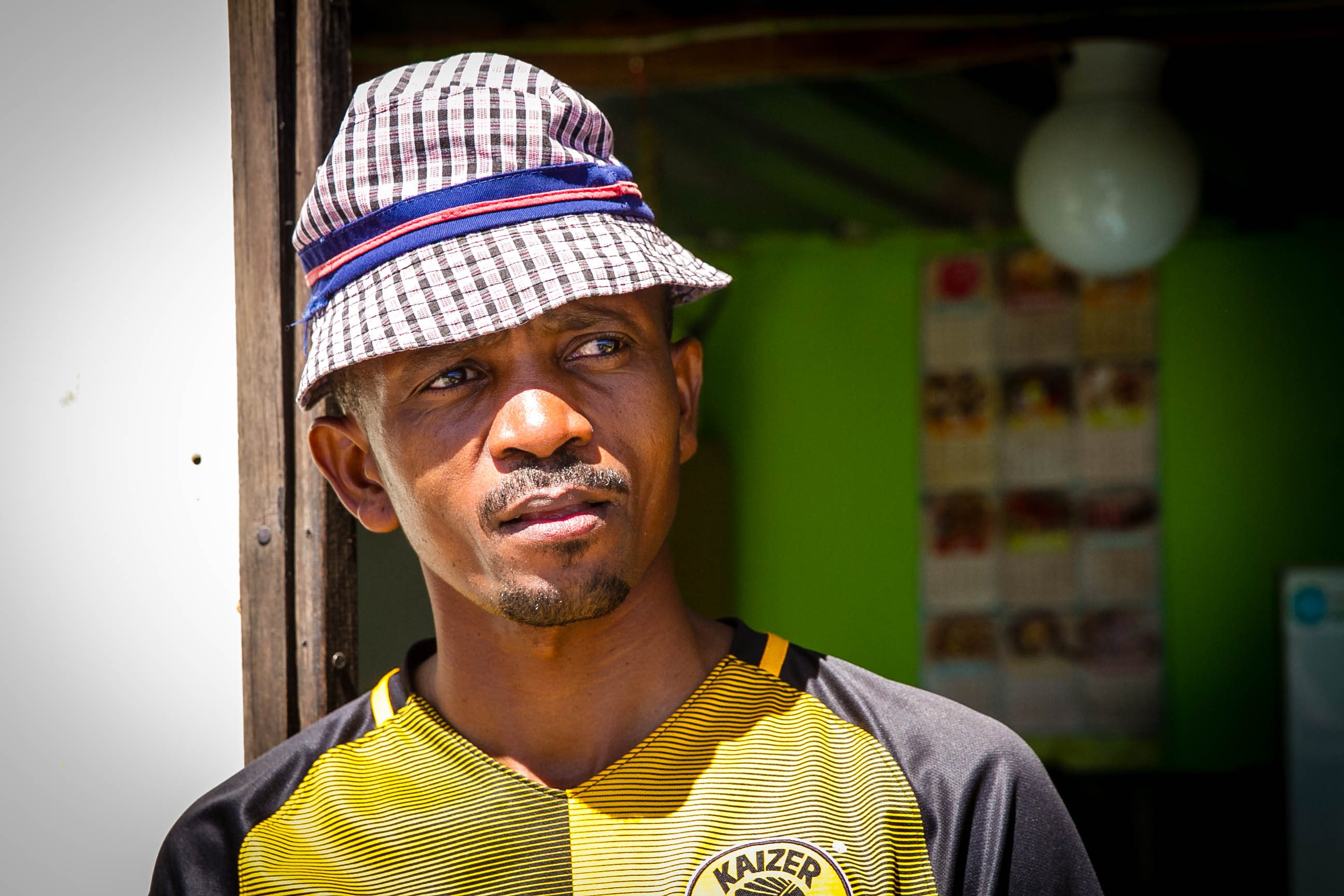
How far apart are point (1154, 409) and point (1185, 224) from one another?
1.73 meters

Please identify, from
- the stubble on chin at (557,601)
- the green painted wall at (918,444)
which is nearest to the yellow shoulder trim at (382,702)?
the stubble on chin at (557,601)

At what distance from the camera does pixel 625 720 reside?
1.27 metres

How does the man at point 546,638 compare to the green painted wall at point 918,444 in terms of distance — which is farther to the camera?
the green painted wall at point 918,444

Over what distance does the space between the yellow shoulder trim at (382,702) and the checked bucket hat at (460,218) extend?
35 cm

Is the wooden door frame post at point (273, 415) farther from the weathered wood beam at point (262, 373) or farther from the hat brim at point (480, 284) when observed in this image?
the hat brim at point (480, 284)

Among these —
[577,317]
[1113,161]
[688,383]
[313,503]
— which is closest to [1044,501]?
[1113,161]

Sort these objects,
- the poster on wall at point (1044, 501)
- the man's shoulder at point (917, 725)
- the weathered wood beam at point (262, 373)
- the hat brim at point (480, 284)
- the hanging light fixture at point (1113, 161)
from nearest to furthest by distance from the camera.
Result: the hat brim at point (480, 284) < the man's shoulder at point (917, 725) < the weathered wood beam at point (262, 373) < the hanging light fixture at point (1113, 161) < the poster on wall at point (1044, 501)

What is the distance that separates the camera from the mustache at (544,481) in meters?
1.11

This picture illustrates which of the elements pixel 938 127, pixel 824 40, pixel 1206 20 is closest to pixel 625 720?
pixel 824 40

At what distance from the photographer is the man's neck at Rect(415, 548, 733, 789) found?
1256 mm

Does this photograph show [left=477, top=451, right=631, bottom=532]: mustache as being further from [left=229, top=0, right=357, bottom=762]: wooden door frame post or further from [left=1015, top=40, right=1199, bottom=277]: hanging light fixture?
[left=1015, top=40, right=1199, bottom=277]: hanging light fixture

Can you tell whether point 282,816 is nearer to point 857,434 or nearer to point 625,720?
point 625,720

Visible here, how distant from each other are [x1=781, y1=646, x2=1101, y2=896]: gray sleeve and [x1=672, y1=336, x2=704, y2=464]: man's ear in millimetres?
321

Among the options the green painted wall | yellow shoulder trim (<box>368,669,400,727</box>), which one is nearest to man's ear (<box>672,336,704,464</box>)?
yellow shoulder trim (<box>368,669,400,727</box>)
